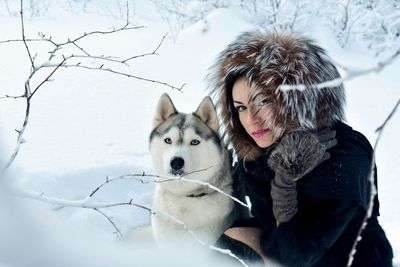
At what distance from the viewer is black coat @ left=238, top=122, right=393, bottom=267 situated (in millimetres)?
A: 1676

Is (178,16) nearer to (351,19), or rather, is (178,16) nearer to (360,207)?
(351,19)

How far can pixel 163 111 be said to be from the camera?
2.32m

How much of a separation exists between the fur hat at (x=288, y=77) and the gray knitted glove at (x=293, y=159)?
46mm

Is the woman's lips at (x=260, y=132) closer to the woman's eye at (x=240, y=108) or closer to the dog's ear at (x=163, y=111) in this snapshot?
the woman's eye at (x=240, y=108)

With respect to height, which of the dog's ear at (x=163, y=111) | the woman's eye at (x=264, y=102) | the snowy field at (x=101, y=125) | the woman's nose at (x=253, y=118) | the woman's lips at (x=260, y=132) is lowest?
the snowy field at (x=101, y=125)

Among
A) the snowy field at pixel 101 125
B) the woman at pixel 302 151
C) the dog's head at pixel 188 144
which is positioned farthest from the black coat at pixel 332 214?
the snowy field at pixel 101 125

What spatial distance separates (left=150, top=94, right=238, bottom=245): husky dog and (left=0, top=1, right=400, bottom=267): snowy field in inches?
9.5

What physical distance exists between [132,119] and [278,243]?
2194 mm

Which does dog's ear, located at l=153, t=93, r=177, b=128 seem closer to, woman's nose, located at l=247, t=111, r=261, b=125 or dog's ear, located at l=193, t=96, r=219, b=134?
dog's ear, located at l=193, t=96, r=219, b=134

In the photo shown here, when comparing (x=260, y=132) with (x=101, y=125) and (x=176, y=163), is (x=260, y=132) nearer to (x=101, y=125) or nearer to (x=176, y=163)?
(x=176, y=163)

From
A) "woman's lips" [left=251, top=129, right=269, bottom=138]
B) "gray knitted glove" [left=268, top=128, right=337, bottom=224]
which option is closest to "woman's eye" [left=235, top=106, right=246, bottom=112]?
"woman's lips" [left=251, top=129, right=269, bottom=138]

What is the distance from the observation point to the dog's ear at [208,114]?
2.21 metres

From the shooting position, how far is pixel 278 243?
6.06 feet

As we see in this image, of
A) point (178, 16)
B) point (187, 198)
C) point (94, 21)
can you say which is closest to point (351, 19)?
point (178, 16)
